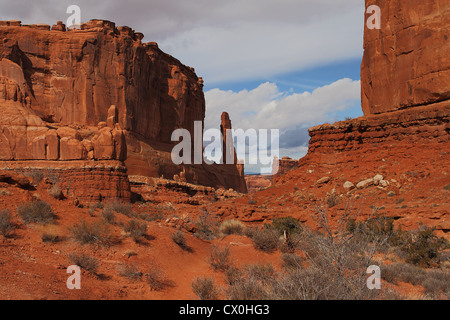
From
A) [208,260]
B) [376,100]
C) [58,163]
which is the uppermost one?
[376,100]

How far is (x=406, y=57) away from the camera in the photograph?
22328mm

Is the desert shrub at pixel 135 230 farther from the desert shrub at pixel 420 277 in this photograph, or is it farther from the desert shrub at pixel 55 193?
the desert shrub at pixel 420 277

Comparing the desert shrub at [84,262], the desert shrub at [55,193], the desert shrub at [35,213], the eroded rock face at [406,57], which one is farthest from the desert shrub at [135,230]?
the eroded rock face at [406,57]

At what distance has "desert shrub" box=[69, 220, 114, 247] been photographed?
369 inches

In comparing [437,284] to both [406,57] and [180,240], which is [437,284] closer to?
[180,240]

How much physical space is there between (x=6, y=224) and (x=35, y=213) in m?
1.25

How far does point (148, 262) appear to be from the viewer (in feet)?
30.4

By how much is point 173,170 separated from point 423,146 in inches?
1468

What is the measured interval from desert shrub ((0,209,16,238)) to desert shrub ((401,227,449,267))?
445 inches

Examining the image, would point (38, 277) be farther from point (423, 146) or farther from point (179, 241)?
point (423, 146)

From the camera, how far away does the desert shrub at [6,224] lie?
8547 mm

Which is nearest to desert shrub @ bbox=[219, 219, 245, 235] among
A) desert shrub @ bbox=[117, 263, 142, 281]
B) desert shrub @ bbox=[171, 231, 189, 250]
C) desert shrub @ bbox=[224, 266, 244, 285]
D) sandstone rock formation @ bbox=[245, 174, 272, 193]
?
desert shrub @ bbox=[171, 231, 189, 250]

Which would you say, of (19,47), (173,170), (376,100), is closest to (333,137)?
(376,100)
